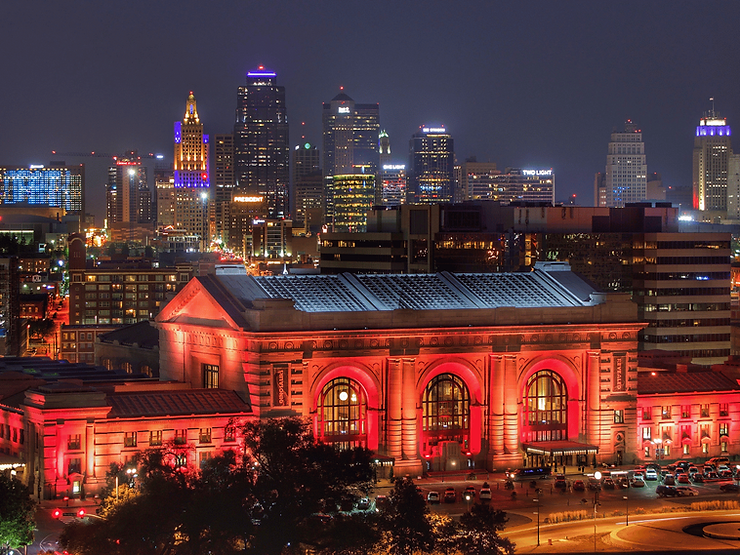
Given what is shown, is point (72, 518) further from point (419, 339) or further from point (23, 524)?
point (419, 339)

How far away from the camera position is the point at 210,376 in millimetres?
146500

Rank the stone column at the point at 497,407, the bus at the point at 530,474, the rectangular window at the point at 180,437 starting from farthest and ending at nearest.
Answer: the stone column at the point at 497,407 → the bus at the point at 530,474 → the rectangular window at the point at 180,437

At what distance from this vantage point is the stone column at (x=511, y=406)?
14625 centimetres

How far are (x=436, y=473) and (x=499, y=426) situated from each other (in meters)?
7.93

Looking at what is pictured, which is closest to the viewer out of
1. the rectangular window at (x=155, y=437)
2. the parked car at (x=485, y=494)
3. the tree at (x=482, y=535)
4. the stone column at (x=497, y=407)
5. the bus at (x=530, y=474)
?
the tree at (x=482, y=535)

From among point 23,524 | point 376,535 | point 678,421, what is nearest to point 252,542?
point 376,535

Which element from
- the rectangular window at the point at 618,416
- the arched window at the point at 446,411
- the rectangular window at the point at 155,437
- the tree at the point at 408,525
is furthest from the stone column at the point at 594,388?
the tree at the point at 408,525

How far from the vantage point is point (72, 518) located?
116812mm

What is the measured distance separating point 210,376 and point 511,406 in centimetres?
3012

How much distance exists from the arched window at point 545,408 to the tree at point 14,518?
61.1m

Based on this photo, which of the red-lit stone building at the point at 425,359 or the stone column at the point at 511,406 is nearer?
the red-lit stone building at the point at 425,359

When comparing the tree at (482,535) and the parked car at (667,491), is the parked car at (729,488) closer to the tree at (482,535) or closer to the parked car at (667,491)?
the parked car at (667,491)

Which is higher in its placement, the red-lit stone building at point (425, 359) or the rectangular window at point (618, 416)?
the red-lit stone building at point (425, 359)

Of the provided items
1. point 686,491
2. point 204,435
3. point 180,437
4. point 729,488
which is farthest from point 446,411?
point 729,488
